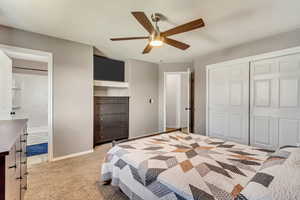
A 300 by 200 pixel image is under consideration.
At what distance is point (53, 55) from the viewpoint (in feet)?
9.46

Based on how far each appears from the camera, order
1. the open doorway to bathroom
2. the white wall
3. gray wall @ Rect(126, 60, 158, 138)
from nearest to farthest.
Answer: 1. the open doorway to bathroom
2. gray wall @ Rect(126, 60, 158, 138)
3. the white wall

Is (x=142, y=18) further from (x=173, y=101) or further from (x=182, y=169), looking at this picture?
(x=173, y=101)

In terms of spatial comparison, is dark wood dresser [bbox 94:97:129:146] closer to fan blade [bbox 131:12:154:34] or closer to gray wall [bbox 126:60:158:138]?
gray wall [bbox 126:60:158:138]

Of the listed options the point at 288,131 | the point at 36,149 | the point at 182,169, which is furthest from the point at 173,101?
the point at 182,169

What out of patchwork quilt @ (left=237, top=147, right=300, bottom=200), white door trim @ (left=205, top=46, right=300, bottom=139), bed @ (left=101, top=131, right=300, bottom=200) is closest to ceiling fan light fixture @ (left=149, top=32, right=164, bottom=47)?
bed @ (left=101, top=131, right=300, bottom=200)

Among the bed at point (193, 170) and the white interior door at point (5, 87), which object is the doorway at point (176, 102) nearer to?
the bed at point (193, 170)

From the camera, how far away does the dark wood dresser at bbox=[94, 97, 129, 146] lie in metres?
3.84

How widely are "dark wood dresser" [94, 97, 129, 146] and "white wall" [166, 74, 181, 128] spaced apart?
2.18 meters

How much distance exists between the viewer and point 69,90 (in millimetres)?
3068

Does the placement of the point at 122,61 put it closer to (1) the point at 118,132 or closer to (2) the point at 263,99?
(1) the point at 118,132

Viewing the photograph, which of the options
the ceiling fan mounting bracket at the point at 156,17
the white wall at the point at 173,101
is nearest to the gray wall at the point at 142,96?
the white wall at the point at 173,101

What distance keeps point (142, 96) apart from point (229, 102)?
8.10 ft

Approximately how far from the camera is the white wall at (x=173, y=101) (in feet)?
19.4

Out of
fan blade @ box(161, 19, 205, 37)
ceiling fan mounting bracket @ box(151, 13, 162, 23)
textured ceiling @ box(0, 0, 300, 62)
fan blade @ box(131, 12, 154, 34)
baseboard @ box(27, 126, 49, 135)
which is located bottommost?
baseboard @ box(27, 126, 49, 135)
